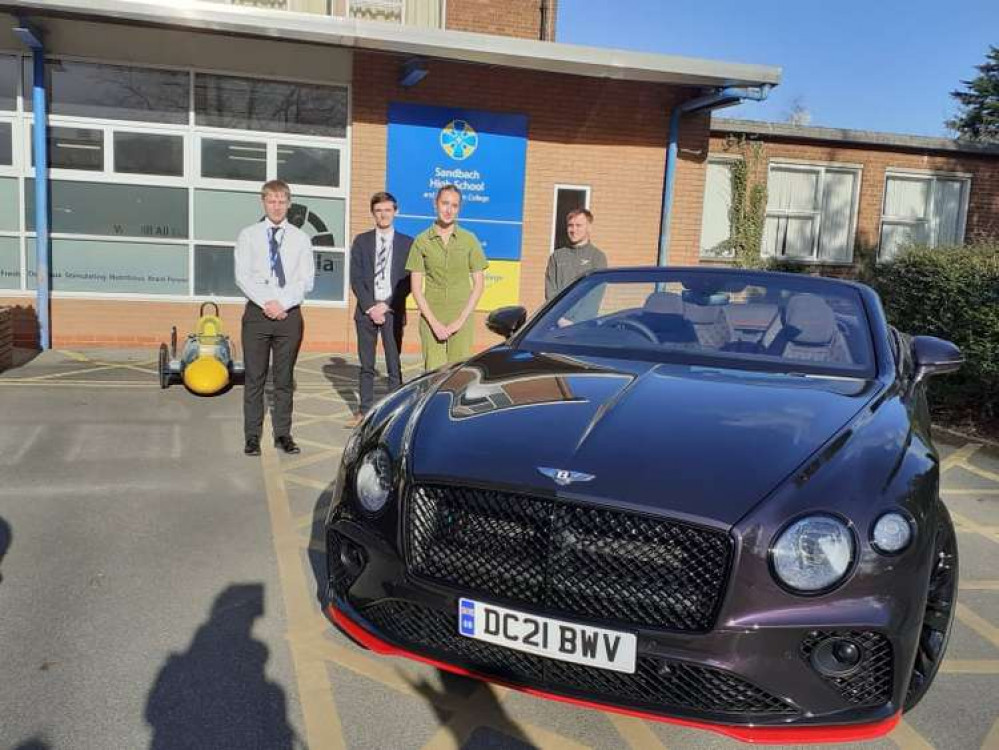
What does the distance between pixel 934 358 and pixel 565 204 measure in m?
8.85

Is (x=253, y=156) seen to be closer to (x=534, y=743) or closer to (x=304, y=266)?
(x=304, y=266)

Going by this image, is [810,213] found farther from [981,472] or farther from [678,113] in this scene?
[981,472]

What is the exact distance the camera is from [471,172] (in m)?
11.6

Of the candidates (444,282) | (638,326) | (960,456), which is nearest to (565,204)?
(444,282)

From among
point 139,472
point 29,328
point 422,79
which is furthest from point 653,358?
point 29,328

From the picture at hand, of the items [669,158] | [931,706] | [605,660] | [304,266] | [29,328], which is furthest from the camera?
[669,158]

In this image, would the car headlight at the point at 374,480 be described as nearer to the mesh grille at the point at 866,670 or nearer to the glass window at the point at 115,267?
the mesh grille at the point at 866,670

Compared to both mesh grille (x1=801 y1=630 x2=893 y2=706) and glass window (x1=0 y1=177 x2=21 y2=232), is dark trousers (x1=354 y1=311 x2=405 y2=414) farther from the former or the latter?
glass window (x1=0 y1=177 x2=21 y2=232)

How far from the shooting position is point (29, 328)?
34.6ft

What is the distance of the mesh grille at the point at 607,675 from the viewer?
7.59 feet

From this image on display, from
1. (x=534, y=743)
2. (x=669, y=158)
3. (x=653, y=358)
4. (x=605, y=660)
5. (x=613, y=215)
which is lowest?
(x=534, y=743)

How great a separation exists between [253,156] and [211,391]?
4.29 meters

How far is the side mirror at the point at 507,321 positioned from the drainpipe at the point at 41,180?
7943 mm


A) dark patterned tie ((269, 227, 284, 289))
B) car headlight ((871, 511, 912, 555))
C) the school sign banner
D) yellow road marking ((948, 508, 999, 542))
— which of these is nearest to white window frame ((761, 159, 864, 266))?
the school sign banner
